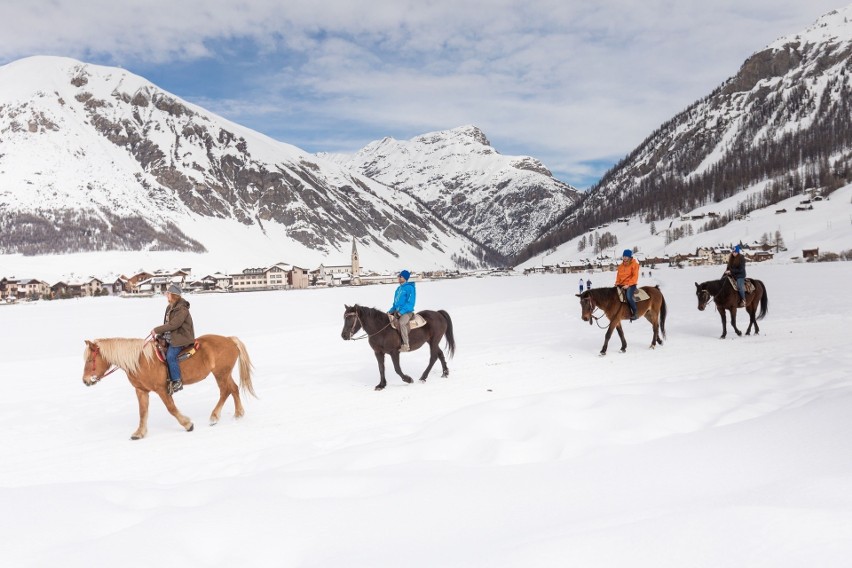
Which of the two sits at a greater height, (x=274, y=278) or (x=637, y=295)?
(x=274, y=278)

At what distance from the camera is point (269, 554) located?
390 cm

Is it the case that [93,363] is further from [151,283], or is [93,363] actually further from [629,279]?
[151,283]

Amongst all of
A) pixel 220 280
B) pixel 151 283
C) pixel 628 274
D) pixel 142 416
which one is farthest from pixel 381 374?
pixel 220 280

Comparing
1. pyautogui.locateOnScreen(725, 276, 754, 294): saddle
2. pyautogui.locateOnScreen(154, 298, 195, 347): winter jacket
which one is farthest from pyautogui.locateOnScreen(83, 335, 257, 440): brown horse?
pyautogui.locateOnScreen(725, 276, 754, 294): saddle

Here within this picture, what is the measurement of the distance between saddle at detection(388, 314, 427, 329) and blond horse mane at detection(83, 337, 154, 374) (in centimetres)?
513

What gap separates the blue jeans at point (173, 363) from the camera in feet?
29.9

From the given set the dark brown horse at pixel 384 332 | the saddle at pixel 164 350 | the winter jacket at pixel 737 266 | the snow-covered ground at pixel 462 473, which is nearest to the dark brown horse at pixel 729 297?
the winter jacket at pixel 737 266

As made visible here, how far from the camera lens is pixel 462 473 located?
17.4 feet

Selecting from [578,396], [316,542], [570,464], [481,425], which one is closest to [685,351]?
[578,396]

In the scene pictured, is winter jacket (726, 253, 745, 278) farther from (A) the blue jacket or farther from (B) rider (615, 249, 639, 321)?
(A) the blue jacket

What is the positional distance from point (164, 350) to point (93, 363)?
1.11 meters

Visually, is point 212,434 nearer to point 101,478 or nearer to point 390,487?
point 101,478

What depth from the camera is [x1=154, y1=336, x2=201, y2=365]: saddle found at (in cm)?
910

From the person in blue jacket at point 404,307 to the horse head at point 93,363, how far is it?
233 inches
